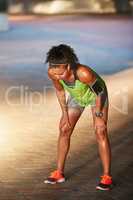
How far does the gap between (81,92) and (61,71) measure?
40 centimetres

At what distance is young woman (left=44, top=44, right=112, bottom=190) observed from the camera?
18.9 feet

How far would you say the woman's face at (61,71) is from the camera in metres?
5.77

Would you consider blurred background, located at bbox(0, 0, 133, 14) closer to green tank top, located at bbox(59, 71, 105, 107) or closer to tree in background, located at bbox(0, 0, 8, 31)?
tree in background, located at bbox(0, 0, 8, 31)

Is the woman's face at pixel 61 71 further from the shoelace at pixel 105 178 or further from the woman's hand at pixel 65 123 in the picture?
the shoelace at pixel 105 178

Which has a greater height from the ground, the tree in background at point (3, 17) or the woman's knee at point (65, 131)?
the woman's knee at point (65, 131)

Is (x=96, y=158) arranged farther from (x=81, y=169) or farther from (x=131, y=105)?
(x=131, y=105)

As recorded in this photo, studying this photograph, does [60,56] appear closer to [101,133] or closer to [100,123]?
[100,123]

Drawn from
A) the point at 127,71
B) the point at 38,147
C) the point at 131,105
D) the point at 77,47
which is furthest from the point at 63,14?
the point at 38,147

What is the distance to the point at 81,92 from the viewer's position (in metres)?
6.06

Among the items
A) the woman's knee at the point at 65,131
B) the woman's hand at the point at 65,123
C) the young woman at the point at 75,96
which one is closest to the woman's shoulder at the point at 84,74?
the young woman at the point at 75,96

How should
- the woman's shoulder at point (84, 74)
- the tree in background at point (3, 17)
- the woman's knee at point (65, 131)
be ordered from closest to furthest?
the woman's shoulder at point (84, 74)
the woman's knee at point (65, 131)
the tree in background at point (3, 17)

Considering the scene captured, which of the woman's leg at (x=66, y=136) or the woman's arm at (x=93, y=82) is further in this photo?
the woman's leg at (x=66, y=136)

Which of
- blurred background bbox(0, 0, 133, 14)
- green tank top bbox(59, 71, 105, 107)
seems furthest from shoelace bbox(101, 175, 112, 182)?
blurred background bbox(0, 0, 133, 14)

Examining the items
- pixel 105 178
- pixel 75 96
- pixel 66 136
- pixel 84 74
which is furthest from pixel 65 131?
pixel 84 74
